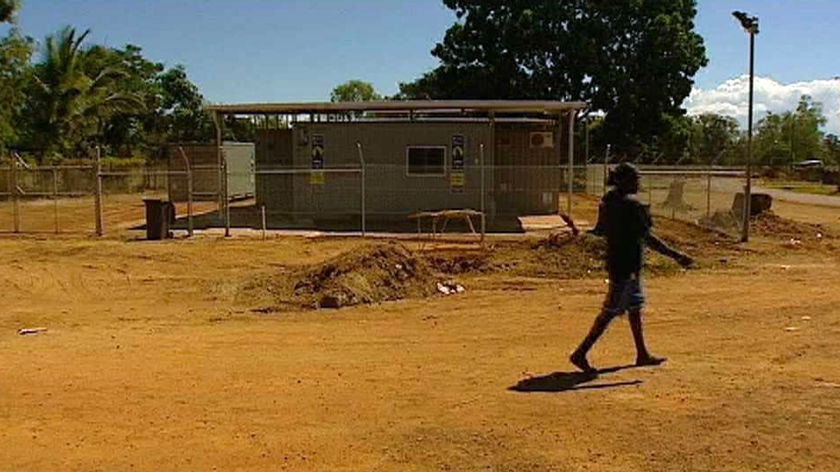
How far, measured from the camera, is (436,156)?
2872 centimetres

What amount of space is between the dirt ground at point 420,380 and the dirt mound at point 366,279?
454 mm

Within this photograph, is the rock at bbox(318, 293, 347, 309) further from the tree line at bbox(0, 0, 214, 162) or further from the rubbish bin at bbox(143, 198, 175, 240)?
A: the tree line at bbox(0, 0, 214, 162)

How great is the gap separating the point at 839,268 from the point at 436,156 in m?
13.7

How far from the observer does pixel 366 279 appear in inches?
566

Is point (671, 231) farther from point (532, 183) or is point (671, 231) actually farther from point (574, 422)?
point (574, 422)

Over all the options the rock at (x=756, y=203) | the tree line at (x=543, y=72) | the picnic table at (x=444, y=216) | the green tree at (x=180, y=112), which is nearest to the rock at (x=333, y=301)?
the picnic table at (x=444, y=216)

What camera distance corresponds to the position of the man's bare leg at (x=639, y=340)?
27.2 ft

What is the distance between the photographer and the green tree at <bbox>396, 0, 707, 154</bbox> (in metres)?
46.6

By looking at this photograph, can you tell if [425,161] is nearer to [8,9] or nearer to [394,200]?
[394,200]

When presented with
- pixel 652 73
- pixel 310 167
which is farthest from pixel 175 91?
pixel 310 167

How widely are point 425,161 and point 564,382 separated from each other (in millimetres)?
21224

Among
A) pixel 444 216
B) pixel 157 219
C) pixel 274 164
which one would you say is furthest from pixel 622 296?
pixel 274 164

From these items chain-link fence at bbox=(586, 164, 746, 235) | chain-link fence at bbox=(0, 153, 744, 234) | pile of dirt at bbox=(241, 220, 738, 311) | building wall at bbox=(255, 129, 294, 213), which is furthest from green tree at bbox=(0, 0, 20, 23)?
pile of dirt at bbox=(241, 220, 738, 311)

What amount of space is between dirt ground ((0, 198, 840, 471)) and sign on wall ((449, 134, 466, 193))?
12.5 m
